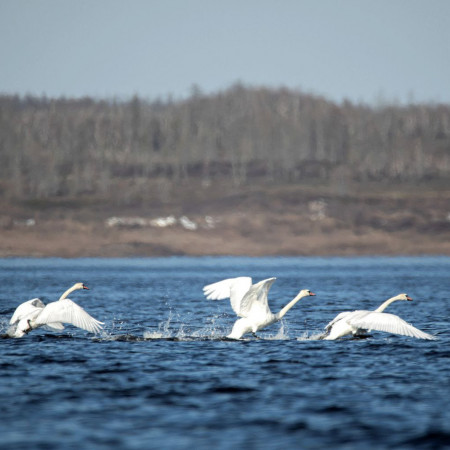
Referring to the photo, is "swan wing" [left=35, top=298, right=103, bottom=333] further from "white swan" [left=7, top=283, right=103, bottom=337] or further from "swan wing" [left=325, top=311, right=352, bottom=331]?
"swan wing" [left=325, top=311, right=352, bottom=331]

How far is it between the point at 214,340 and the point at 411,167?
97.3 m

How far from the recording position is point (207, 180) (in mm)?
105250

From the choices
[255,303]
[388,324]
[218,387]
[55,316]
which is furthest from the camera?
[255,303]

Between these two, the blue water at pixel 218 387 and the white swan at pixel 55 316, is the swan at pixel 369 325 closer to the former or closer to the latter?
the blue water at pixel 218 387

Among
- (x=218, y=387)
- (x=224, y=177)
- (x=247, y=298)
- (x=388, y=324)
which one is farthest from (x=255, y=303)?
(x=224, y=177)

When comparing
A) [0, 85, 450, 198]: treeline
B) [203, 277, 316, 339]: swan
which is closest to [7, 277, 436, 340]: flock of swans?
[203, 277, 316, 339]: swan

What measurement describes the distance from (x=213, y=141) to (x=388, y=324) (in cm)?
11132

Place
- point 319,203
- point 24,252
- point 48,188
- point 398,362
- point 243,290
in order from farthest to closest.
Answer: point 48,188
point 319,203
point 24,252
point 243,290
point 398,362

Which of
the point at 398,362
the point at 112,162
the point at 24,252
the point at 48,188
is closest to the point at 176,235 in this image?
the point at 24,252

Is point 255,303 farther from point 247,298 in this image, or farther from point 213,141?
point 213,141

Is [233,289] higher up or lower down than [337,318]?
higher up

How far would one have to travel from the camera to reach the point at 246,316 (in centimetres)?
2131

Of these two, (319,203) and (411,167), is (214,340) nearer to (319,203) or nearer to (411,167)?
(319,203)

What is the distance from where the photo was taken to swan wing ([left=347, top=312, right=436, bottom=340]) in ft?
63.6
